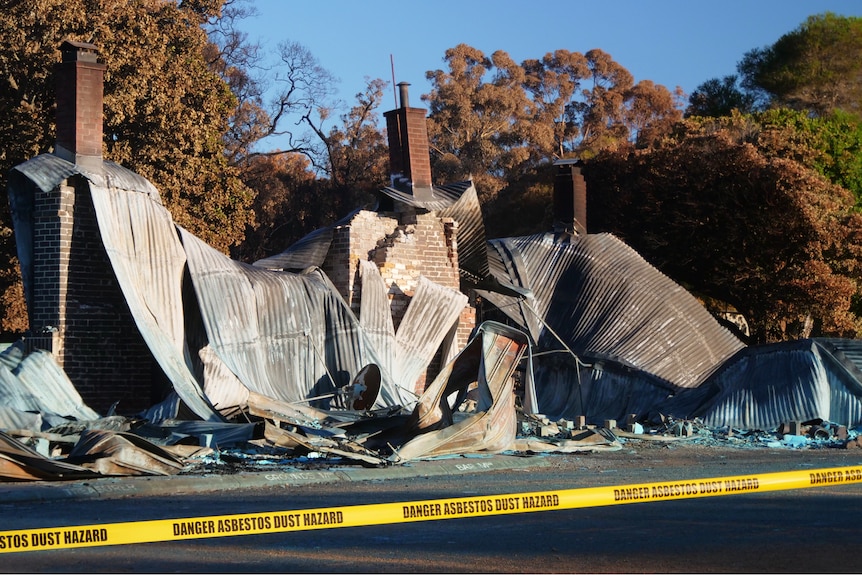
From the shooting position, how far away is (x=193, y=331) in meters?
14.9

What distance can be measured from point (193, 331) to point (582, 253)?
924 centimetres

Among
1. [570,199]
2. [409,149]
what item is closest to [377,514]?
[409,149]

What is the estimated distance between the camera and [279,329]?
15609mm

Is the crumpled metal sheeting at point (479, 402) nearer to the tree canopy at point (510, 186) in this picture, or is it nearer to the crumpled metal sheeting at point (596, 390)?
the crumpled metal sheeting at point (596, 390)

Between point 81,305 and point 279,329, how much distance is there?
2576mm

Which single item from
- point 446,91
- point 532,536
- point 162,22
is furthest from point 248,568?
point 446,91

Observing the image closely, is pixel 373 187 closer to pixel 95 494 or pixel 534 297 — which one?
pixel 534 297

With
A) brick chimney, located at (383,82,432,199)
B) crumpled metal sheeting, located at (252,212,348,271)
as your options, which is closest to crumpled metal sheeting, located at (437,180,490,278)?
brick chimney, located at (383,82,432,199)

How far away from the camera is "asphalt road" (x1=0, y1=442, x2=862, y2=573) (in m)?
5.86

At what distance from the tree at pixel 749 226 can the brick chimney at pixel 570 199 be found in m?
5.02

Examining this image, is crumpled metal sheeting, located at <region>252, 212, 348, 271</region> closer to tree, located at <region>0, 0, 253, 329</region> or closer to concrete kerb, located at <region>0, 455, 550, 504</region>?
concrete kerb, located at <region>0, 455, 550, 504</region>

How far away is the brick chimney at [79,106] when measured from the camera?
14789 mm

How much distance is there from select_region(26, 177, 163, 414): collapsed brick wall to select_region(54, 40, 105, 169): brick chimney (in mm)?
471

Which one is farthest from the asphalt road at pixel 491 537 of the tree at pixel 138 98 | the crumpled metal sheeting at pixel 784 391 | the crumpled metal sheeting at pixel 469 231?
the tree at pixel 138 98
